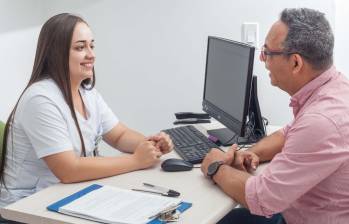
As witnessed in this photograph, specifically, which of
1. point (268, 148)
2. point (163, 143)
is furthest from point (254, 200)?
point (163, 143)

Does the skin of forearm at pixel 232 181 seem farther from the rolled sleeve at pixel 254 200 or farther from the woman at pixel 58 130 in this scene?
the woman at pixel 58 130

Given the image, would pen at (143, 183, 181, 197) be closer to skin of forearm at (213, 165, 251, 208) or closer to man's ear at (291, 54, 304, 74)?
skin of forearm at (213, 165, 251, 208)

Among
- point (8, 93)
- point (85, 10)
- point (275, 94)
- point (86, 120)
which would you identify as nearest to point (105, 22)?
point (85, 10)

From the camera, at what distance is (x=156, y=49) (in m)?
3.04

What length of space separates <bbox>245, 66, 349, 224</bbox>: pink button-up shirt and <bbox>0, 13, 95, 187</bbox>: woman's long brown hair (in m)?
0.76

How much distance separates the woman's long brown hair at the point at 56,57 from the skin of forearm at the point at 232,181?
546 millimetres

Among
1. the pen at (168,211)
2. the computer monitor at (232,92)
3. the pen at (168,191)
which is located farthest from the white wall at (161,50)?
the pen at (168,211)

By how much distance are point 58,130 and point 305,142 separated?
83 cm

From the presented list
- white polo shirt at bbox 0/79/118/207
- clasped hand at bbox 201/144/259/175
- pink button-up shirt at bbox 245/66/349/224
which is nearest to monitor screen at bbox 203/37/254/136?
clasped hand at bbox 201/144/259/175

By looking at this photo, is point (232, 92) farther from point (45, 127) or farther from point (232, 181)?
point (45, 127)

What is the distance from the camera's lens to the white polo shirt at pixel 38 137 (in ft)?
5.66

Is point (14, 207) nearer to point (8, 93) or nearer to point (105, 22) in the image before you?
A: point (8, 93)

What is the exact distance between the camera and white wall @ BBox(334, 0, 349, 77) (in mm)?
2625

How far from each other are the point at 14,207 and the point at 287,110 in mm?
1728
